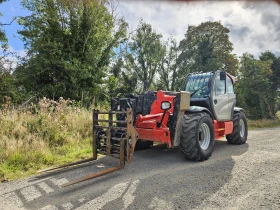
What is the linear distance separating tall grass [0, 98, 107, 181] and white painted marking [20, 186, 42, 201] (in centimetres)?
86

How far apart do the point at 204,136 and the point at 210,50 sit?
834 inches

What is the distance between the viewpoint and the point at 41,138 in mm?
6023

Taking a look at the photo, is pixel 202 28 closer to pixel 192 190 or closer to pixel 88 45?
pixel 88 45

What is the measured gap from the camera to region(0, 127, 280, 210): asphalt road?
3.00 metres

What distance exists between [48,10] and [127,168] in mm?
13171

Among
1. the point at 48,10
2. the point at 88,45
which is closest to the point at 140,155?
the point at 88,45

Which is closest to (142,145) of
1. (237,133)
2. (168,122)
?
(168,122)

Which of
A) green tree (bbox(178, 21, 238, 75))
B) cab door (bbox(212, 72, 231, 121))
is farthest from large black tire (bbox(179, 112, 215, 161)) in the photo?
green tree (bbox(178, 21, 238, 75))

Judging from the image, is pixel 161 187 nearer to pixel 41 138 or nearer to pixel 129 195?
pixel 129 195

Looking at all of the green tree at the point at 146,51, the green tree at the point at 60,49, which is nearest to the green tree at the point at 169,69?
the green tree at the point at 146,51

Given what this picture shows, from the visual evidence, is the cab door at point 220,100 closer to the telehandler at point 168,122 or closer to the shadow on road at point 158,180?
the telehandler at point 168,122

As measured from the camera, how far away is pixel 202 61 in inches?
965

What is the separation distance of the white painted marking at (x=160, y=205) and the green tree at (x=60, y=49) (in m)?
11.4

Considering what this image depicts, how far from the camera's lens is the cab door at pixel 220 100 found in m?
6.03
